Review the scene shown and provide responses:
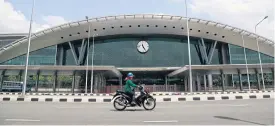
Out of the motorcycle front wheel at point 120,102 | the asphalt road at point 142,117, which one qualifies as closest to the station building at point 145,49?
the motorcycle front wheel at point 120,102

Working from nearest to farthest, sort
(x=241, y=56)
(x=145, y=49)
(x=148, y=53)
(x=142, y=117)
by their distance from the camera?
(x=142, y=117), (x=148, y=53), (x=145, y=49), (x=241, y=56)

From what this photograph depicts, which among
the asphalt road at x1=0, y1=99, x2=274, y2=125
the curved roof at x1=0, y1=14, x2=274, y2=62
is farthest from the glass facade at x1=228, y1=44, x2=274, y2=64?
the asphalt road at x1=0, y1=99, x2=274, y2=125

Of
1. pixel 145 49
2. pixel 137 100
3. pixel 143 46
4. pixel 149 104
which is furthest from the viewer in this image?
pixel 143 46

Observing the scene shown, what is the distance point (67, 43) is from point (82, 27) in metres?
5.86

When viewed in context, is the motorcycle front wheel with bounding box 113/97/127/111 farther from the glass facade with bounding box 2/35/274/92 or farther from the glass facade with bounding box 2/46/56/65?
the glass facade with bounding box 2/46/56/65

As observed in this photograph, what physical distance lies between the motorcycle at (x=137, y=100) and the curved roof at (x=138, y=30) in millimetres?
26064

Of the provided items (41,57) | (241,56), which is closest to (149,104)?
(41,57)

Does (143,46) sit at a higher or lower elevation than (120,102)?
higher

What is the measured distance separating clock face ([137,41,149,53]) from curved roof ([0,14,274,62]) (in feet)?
6.51

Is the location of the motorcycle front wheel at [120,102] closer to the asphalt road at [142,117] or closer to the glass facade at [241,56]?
the asphalt road at [142,117]

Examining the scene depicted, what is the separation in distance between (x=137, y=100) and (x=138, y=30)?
95.0ft

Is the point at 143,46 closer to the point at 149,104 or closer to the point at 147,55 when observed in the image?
the point at 147,55

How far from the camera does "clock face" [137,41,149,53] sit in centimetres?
3605

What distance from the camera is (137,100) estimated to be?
737 cm
